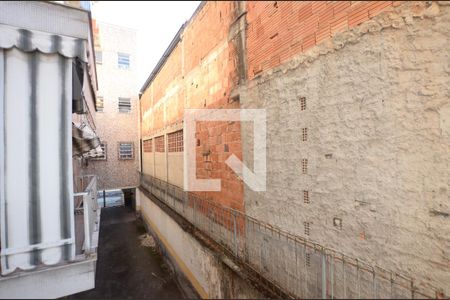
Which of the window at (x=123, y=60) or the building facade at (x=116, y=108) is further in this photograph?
the window at (x=123, y=60)

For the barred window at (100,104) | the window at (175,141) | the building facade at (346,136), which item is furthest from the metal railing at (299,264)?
the barred window at (100,104)

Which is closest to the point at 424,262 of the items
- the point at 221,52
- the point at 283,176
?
the point at 283,176

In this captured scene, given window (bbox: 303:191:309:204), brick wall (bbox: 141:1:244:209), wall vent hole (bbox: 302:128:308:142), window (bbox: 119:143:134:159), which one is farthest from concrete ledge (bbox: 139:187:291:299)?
window (bbox: 119:143:134:159)

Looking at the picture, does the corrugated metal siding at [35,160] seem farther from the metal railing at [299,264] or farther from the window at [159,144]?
the window at [159,144]

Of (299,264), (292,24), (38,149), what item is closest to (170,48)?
(292,24)

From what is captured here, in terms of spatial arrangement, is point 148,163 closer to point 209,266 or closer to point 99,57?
point 99,57

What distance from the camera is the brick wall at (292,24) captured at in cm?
290

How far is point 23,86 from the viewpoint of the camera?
2.91m

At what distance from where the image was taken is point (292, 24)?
3748 mm

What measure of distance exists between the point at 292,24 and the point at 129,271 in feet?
31.9

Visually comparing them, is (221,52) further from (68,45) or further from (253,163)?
(68,45)

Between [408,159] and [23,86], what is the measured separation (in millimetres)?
4293

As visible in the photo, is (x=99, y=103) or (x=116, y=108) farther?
(x=116, y=108)

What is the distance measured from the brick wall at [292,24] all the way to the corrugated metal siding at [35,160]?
302 cm
